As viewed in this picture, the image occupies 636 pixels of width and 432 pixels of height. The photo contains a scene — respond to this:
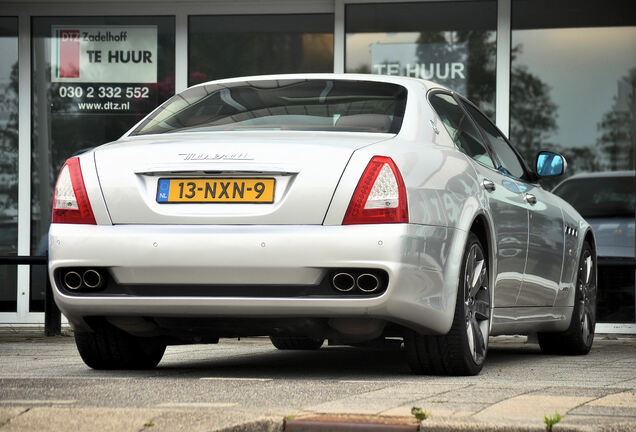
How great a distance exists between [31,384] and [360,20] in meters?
7.42

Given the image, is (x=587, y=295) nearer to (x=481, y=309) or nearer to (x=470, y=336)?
(x=481, y=309)

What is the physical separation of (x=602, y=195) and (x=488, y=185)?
5.51 m

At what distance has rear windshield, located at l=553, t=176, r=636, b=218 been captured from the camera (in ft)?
37.1

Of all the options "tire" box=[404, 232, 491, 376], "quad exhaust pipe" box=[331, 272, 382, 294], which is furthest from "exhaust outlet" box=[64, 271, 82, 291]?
"tire" box=[404, 232, 491, 376]

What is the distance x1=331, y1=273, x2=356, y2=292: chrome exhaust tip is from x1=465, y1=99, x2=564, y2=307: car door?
1698 millimetres

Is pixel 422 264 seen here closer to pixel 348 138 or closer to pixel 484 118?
pixel 348 138

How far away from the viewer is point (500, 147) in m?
7.18

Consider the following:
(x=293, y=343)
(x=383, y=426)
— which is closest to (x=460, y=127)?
(x=293, y=343)

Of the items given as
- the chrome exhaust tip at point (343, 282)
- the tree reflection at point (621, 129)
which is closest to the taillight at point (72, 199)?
the chrome exhaust tip at point (343, 282)

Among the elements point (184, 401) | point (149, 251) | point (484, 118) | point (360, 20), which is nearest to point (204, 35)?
point (360, 20)

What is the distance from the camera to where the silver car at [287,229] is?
5191mm

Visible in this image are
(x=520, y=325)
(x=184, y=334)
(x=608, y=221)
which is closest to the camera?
(x=184, y=334)

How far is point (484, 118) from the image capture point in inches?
283

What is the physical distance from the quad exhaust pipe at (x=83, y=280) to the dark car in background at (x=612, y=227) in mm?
6710
